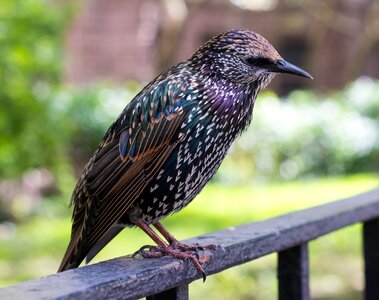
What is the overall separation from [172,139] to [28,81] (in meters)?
6.96

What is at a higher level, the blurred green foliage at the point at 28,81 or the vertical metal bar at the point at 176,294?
the blurred green foliage at the point at 28,81

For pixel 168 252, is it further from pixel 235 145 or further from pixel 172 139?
pixel 235 145

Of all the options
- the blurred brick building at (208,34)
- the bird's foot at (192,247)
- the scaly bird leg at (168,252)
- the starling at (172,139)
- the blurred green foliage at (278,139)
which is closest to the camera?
the scaly bird leg at (168,252)

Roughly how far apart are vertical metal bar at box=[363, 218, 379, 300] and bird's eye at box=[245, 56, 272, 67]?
3.24 ft

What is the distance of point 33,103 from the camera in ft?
28.3

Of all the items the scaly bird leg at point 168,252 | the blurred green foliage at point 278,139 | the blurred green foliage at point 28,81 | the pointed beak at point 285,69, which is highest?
the blurred green foliage at point 278,139

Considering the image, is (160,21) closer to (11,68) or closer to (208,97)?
(11,68)

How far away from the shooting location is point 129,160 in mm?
2564

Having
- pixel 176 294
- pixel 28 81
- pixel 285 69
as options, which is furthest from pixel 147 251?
pixel 28 81

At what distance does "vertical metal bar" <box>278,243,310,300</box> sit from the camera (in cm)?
272

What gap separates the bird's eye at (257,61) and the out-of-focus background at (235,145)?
13.1 feet

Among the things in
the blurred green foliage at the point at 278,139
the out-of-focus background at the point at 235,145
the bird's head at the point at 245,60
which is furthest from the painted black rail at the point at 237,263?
the blurred green foliage at the point at 278,139

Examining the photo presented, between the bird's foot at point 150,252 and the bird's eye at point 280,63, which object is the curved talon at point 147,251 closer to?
the bird's foot at point 150,252

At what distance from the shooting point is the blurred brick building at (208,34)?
17.5 metres
